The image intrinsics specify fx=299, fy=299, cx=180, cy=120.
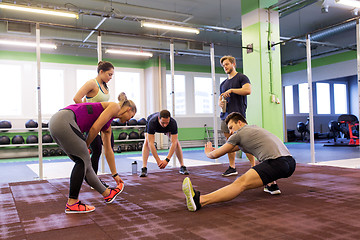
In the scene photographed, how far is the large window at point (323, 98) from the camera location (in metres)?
13.9

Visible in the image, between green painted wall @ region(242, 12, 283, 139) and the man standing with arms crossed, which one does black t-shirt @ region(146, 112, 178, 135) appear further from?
green painted wall @ region(242, 12, 283, 139)

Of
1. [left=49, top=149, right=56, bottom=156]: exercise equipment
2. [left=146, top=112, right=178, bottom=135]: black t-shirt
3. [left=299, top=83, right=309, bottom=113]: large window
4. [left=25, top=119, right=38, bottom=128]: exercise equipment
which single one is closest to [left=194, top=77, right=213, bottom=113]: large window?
[left=299, top=83, right=309, bottom=113]: large window

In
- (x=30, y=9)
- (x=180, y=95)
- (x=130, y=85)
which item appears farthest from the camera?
(x=180, y=95)

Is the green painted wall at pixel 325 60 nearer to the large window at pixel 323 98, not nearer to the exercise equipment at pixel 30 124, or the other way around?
the large window at pixel 323 98

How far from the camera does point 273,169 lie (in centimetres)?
235

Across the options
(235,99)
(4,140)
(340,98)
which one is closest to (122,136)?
(4,140)

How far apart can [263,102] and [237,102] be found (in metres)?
2.79

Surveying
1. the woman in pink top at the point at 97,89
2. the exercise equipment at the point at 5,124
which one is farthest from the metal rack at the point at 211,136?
the woman in pink top at the point at 97,89

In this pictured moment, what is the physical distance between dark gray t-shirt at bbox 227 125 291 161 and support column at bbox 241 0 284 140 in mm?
4091

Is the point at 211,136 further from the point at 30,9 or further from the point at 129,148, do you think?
the point at 30,9

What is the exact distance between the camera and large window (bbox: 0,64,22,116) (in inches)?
361

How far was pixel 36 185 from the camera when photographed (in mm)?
3527

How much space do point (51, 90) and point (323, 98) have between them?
464 inches

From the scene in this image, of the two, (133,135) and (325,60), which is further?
(325,60)
